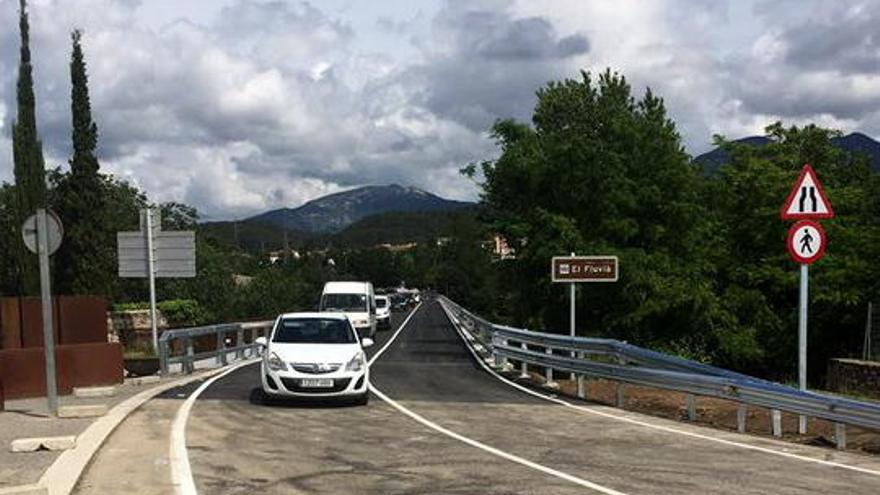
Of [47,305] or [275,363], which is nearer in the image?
[47,305]

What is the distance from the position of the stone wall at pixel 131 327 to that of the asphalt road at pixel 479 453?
17575 mm

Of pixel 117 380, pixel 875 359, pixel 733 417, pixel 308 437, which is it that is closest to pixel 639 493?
pixel 308 437

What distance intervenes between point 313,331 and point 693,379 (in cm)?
664

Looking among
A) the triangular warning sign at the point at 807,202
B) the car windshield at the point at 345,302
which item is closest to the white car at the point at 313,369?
the triangular warning sign at the point at 807,202

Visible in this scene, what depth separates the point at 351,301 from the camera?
39.7 metres

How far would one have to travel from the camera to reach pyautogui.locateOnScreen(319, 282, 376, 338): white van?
38.9m

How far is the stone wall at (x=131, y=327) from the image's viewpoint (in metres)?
33.5

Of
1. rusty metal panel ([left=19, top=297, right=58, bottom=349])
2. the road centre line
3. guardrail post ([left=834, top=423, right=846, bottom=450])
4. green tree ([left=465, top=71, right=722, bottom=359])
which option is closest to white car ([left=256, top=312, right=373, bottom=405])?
the road centre line

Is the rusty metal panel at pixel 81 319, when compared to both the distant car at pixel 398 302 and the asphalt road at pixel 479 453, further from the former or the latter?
the distant car at pixel 398 302

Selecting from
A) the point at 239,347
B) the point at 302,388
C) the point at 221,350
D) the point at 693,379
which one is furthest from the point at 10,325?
the point at 239,347

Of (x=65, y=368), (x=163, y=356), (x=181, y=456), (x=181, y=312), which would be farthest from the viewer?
(x=181, y=312)

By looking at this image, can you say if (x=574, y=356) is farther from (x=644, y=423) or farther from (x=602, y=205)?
(x=602, y=205)

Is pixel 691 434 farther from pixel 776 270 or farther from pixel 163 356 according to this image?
pixel 776 270

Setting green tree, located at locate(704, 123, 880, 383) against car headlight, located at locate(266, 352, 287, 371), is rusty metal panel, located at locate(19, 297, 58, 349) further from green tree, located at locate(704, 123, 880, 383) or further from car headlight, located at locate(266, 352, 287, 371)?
green tree, located at locate(704, 123, 880, 383)
